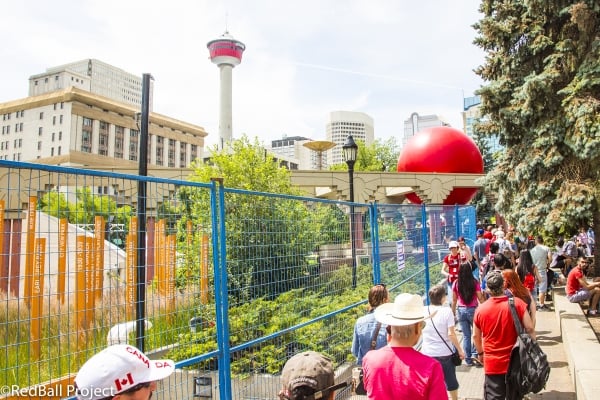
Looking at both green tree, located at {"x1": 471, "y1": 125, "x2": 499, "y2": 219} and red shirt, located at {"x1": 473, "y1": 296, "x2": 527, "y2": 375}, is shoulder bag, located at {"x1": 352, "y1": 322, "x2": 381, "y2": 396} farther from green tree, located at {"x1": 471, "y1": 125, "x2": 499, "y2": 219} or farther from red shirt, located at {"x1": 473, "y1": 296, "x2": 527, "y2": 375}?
green tree, located at {"x1": 471, "y1": 125, "x2": 499, "y2": 219}

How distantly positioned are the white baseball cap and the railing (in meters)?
0.82

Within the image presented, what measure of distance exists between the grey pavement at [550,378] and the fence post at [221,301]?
250 centimetres

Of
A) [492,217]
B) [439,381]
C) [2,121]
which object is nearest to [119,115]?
[2,121]

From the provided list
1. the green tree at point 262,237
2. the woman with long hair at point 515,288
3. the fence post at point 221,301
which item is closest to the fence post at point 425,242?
the green tree at point 262,237

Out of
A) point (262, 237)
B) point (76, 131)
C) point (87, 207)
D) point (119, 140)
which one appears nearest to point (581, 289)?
point (262, 237)

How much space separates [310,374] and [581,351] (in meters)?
5.44

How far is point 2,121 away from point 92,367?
12455 cm

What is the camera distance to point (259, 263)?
15.1 ft

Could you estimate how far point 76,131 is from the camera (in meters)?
95.8

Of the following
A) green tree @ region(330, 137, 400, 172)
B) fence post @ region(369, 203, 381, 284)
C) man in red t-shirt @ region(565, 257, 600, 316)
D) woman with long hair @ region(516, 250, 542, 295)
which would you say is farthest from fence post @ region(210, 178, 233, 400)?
green tree @ region(330, 137, 400, 172)

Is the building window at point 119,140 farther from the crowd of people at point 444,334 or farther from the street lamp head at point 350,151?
the crowd of people at point 444,334

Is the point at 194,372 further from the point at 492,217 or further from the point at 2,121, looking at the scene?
the point at 2,121

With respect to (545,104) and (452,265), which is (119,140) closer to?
(545,104)

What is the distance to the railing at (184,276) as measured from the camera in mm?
3072
